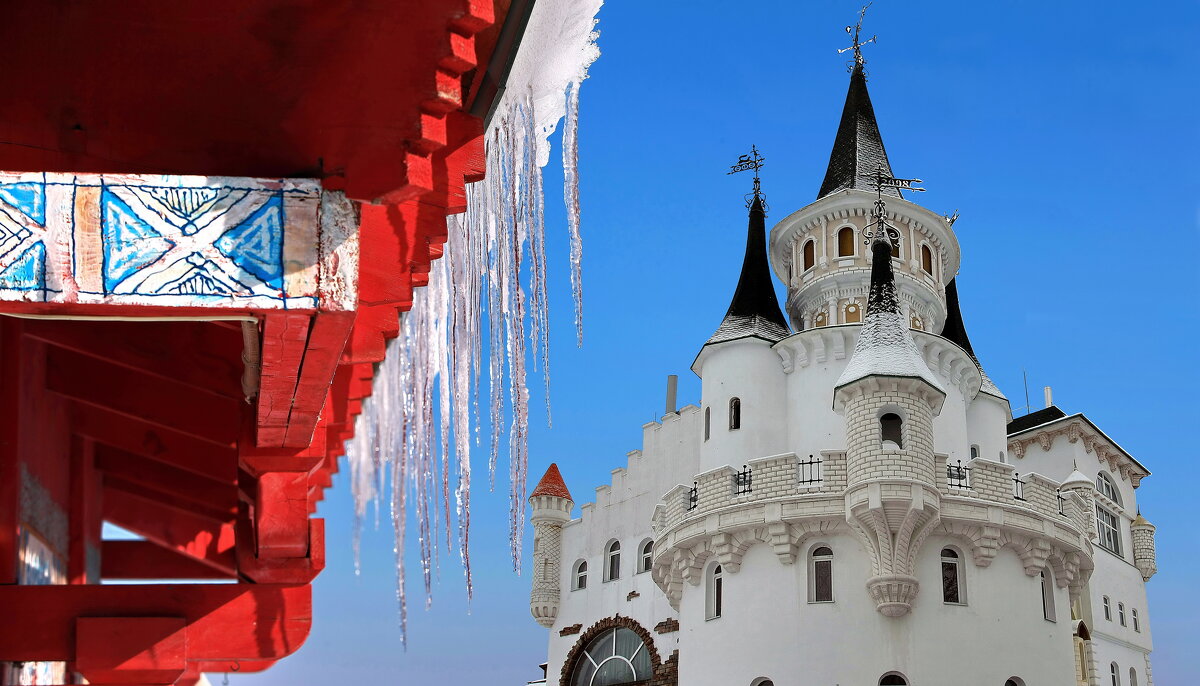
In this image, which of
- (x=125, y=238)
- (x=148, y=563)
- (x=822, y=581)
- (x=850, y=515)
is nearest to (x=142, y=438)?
(x=148, y=563)

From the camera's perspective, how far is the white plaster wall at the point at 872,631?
27453mm

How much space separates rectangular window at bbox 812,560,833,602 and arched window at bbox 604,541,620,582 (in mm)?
10991

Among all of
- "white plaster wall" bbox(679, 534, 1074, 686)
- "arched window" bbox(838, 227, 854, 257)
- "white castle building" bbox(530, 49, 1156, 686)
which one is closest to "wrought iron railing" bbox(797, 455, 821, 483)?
"white castle building" bbox(530, 49, 1156, 686)

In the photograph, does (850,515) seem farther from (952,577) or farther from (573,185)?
(573,185)

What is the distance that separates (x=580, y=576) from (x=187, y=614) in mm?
33221

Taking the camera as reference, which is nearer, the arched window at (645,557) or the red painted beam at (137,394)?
the red painted beam at (137,394)

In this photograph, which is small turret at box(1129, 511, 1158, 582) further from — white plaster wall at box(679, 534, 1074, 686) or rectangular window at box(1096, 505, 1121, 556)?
white plaster wall at box(679, 534, 1074, 686)

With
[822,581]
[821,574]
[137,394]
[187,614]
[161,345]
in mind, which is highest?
[821,574]

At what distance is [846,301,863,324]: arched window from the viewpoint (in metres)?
34.0

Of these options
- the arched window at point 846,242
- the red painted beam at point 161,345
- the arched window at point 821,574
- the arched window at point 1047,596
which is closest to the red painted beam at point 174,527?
the red painted beam at point 161,345

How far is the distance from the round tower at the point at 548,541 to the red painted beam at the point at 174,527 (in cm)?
2889

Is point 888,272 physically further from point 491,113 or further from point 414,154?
point 414,154

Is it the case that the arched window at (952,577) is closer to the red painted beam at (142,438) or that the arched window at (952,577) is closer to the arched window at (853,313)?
the arched window at (853,313)

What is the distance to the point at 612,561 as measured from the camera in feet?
129
